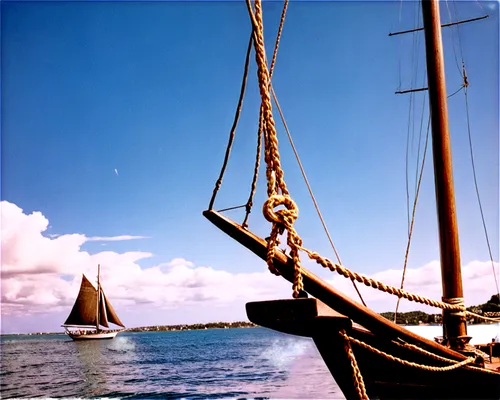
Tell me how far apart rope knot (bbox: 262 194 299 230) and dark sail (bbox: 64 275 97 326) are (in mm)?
69711

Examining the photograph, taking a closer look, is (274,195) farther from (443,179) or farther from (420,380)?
(443,179)

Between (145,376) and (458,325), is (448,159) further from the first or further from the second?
(145,376)

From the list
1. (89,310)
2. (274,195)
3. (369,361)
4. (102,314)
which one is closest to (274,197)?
(274,195)

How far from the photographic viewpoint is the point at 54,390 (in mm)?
28312

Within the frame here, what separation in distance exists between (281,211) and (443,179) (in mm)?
3195

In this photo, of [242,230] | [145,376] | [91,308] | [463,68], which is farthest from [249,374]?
[91,308]

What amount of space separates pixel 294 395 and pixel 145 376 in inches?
705

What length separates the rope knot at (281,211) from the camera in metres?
2.62

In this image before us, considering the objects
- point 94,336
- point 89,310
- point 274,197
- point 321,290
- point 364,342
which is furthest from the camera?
point 94,336

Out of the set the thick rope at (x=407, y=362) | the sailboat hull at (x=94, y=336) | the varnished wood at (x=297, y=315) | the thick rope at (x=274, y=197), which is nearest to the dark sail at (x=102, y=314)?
the sailboat hull at (x=94, y=336)

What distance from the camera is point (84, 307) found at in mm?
68688

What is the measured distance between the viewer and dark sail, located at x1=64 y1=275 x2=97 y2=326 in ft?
221

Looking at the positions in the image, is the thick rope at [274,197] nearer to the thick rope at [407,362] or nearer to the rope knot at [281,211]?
the rope knot at [281,211]

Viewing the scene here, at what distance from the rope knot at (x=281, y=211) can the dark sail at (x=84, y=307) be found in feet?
229
